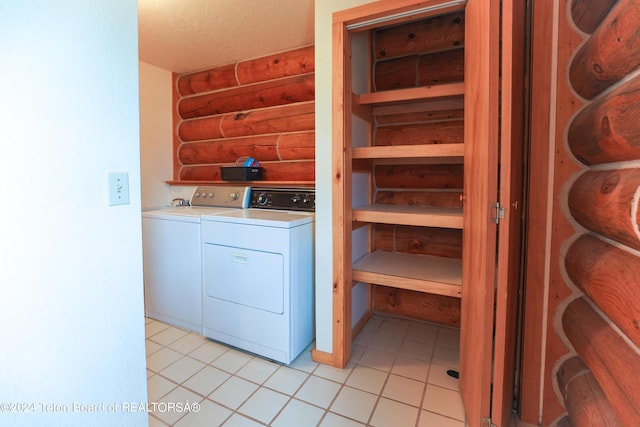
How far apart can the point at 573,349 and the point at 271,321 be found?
1495 millimetres

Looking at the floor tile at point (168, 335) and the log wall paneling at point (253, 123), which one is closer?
the floor tile at point (168, 335)

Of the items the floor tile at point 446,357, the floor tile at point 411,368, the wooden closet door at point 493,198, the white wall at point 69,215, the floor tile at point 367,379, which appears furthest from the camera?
the floor tile at point 446,357

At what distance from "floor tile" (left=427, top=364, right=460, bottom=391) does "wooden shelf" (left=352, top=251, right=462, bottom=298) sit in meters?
0.52

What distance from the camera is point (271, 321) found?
1818mm

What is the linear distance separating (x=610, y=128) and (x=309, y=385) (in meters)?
1.70

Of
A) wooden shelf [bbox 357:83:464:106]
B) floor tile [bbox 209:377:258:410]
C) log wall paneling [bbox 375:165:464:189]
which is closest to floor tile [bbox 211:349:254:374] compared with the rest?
floor tile [bbox 209:377:258:410]

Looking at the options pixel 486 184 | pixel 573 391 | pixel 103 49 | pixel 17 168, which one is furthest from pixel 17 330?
pixel 573 391

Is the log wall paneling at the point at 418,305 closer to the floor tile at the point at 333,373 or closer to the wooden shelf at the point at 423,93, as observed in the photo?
the floor tile at the point at 333,373

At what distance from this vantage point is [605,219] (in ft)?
2.95

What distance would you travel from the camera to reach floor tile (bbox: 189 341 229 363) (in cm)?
188

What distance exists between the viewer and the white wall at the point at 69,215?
2.47ft

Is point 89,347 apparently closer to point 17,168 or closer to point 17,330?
point 17,330

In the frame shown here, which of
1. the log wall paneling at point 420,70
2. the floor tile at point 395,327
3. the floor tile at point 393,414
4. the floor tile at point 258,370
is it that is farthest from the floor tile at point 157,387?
the log wall paneling at point 420,70

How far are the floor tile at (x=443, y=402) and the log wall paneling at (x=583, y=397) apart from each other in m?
0.43
